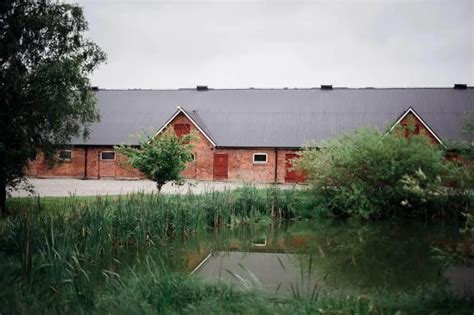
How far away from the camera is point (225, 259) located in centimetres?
1348

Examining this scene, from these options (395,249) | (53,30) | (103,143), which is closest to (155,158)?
(53,30)

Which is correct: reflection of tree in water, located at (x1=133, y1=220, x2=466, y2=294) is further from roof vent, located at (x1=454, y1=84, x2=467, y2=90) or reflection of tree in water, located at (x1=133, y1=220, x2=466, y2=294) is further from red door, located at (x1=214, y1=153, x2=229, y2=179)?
Result: roof vent, located at (x1=454, y1=84, x2=467, y2=90)

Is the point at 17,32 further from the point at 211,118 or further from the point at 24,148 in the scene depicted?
the point at 211,118

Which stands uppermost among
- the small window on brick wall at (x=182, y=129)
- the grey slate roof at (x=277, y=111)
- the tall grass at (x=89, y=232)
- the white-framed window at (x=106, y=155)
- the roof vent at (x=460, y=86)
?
the roof vent at (x=460, y=86)

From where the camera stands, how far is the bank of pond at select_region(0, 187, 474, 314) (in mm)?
7598

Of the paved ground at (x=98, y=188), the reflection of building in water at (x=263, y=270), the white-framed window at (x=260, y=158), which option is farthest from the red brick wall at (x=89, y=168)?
the reflection of building in water at (x=263, y=270)

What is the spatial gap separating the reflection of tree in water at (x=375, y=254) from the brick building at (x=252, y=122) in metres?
16.9

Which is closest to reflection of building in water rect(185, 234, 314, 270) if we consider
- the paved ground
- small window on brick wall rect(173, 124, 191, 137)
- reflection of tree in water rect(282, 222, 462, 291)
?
reflection of tree in water rect(282, 222, 462, 291)

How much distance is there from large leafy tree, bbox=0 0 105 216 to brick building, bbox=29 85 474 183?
1992 cm

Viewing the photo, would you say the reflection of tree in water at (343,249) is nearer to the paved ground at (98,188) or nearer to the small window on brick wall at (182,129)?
the paved ground at (98,188)

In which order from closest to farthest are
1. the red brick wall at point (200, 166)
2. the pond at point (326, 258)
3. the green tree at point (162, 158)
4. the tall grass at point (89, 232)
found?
the tall grass at point (89, 232) < the pond at point (326, 258) < the green tree at point (162, 158) < the red brick wall at point (200, 166)

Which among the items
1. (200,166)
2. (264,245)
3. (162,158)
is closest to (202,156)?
(200,166)

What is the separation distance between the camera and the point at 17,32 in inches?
623

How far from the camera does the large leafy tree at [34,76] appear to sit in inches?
612
